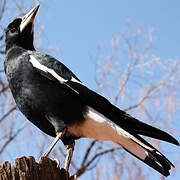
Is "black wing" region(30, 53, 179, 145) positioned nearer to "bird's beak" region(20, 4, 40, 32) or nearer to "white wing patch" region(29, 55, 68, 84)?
"white wing patch" region(29, 55, 68, 84)

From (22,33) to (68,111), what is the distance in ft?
2.23

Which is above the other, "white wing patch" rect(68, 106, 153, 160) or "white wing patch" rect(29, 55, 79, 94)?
A: "white wing patch" rect(29, 55, 79, 94)

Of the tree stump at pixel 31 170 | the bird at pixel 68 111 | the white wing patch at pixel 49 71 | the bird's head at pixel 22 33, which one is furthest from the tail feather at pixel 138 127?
the bird's head at pixel 22 33

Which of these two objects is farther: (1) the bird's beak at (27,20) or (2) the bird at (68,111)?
(1) the bird's beak at (27,20)

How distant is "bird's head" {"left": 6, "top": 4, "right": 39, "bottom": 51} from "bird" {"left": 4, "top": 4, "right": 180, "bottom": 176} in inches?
9.7

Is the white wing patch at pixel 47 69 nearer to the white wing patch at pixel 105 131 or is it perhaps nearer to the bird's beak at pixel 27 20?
the white wing patch at pixel 105 131

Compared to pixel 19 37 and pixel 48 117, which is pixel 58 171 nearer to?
pixel 48 117

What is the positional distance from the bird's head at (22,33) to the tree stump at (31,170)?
1.06 metres

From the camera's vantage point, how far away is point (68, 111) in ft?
7.23

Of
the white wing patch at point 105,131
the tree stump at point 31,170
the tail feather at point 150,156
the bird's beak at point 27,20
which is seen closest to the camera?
the tree stump at point 31,170

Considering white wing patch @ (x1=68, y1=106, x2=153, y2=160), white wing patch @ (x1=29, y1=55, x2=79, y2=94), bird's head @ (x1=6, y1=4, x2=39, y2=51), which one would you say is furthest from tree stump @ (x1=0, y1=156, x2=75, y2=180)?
bird's head @ (x1=6, y1=4, x2=39, y2=51)

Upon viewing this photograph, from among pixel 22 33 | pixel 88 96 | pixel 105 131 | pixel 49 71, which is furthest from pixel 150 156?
pixel 22 33

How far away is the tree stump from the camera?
161cm

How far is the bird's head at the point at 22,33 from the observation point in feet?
8.57
